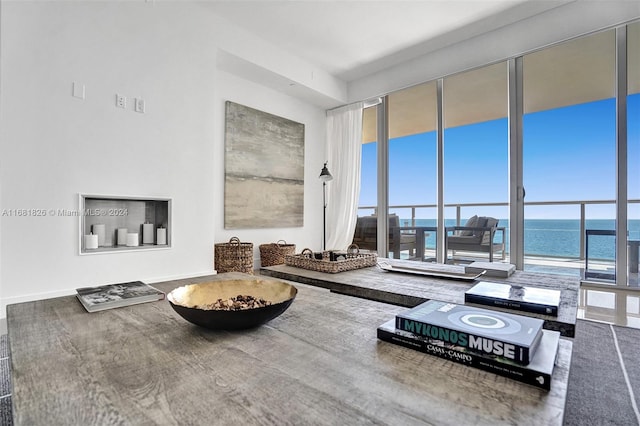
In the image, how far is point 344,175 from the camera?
474 cm

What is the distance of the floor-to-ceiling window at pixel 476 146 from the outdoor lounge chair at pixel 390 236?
604 mm

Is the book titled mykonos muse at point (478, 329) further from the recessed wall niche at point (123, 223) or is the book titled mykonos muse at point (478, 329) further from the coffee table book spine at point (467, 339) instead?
the recessed wall niche at point (123, 223)

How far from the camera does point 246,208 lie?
3846 millimetres

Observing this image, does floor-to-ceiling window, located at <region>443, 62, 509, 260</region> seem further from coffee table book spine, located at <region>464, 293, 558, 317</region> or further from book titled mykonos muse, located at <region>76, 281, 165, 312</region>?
book titled mykonos muse, located at <region>76, 281, 165, 312</region>

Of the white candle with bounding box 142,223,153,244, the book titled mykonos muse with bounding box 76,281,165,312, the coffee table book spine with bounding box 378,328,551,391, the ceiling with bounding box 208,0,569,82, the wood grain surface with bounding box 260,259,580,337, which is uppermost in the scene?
Result: the ceiling with bounding box 208,0,569,82

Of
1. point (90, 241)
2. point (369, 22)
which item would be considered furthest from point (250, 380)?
point (369, 22)

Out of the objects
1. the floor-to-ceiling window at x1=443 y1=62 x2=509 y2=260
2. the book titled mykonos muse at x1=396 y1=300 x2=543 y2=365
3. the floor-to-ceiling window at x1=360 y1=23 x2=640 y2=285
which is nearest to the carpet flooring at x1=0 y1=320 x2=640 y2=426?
the book titled mykonos muse at x1=396 y1=300 x2=543 y2=365

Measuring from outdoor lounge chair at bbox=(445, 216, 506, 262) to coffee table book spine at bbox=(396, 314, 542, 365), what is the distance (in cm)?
324

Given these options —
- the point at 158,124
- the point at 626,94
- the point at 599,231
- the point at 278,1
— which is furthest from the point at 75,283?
the point at 626,94

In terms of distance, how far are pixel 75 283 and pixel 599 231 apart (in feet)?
14.9

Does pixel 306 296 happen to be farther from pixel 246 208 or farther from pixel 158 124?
pixel 246 208

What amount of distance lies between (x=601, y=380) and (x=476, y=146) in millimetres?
2841

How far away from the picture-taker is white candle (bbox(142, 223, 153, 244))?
285 cm

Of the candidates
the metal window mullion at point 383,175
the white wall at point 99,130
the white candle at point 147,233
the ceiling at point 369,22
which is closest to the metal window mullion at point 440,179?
the ceiling at point 369,22
